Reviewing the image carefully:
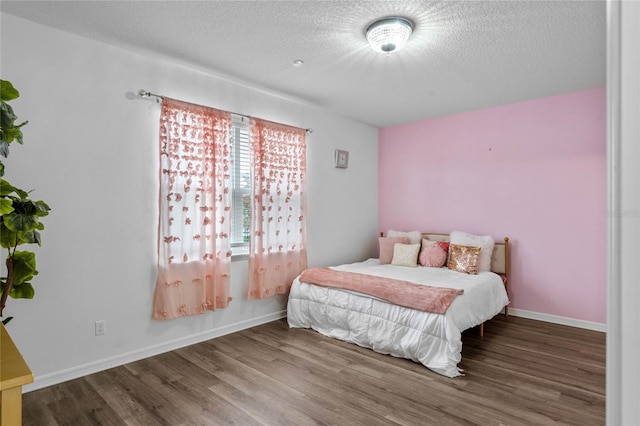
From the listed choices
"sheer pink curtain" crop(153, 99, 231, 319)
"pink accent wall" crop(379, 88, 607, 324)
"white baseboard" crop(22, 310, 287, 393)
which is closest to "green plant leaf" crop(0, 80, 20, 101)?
"sheer pink curtain" crop(153, 99, 231, 319)

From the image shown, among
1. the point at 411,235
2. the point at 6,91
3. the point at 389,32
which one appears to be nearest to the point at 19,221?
the point at 6,91

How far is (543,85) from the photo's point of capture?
12.2 ft

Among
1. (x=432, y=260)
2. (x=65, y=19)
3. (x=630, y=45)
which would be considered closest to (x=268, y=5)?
(x=65, y=19)

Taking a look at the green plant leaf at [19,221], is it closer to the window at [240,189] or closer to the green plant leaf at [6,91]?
the green plant leaf at [6,91]

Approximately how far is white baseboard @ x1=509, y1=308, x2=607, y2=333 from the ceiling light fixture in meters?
3.39

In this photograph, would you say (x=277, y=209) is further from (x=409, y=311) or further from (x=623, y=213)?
(x=623, y=213)

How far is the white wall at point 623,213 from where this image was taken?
419 mm

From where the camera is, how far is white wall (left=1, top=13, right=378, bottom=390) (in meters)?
2.54

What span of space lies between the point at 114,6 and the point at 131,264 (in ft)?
6.19

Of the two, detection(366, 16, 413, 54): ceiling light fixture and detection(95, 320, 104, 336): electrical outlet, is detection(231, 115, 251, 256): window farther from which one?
detection(366, 16, 413, 54): ceiling light fixture

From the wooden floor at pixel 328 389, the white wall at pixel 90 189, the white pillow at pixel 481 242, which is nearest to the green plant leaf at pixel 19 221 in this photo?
the white wall at pixel 90 189

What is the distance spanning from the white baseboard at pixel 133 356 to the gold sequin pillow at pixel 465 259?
7.19 feet

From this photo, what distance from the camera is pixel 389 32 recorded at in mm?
2531

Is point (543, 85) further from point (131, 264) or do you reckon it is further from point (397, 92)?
point (131, 264)
